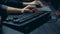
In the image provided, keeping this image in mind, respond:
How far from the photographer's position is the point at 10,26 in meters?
0.55

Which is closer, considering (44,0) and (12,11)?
(12,11)

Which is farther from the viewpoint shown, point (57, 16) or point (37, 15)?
point (57, 16)

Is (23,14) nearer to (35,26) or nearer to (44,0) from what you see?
(35,26)

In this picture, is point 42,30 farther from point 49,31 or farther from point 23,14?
point 23,14

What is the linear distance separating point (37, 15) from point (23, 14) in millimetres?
78

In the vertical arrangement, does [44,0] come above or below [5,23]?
above

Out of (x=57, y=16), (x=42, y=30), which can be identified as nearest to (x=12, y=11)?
(x=42, y=30)

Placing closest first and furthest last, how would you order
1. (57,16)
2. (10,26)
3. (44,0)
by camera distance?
(10,26)
(57,16)
(44,0)

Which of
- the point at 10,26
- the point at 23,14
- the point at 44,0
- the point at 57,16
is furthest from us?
the point at 44,0

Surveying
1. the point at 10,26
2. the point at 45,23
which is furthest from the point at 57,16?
the point at 10,26

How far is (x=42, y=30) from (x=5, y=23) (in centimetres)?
19

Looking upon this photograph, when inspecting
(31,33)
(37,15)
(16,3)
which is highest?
(16,3)

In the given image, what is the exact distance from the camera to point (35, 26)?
24.3 inches

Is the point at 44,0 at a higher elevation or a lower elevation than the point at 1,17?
higher
